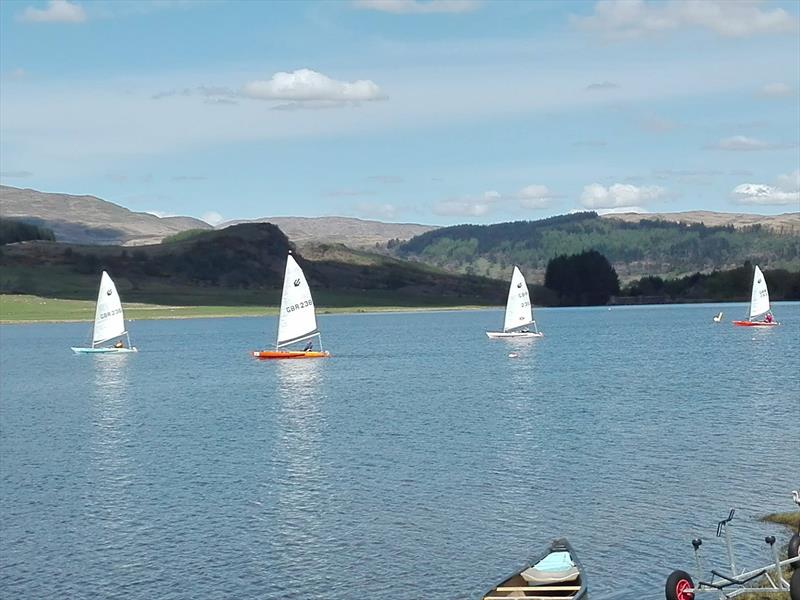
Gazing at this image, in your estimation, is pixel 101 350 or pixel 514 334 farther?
pixel 514 334

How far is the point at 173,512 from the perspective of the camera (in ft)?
148

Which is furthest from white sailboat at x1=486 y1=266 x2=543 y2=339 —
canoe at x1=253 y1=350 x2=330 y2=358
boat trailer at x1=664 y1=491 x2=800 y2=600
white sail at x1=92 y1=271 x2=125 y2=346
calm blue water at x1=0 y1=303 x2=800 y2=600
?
boat trailer at x1=664 y1=491 x2=800 y2=600

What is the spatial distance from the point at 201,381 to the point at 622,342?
6864 centimetres

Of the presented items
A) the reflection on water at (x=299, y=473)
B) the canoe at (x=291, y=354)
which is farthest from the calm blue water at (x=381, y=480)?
the canoe at (x=291, y=354)

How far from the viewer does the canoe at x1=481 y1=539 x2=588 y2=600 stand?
88.3 feet

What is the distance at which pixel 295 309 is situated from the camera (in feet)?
399

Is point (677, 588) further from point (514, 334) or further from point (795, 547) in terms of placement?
point (514, 334)

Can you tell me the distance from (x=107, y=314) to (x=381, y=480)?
10340cm

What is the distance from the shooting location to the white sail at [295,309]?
12056 cm

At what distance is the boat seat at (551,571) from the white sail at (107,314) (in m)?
120

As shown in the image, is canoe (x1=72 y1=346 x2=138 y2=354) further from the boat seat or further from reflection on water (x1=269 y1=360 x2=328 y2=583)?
the boat seat

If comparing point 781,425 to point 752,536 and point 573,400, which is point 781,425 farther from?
point 752,536

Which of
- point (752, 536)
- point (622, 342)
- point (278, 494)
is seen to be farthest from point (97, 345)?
point (752, 536)

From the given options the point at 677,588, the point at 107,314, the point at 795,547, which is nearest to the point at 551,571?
the point at 677,588
